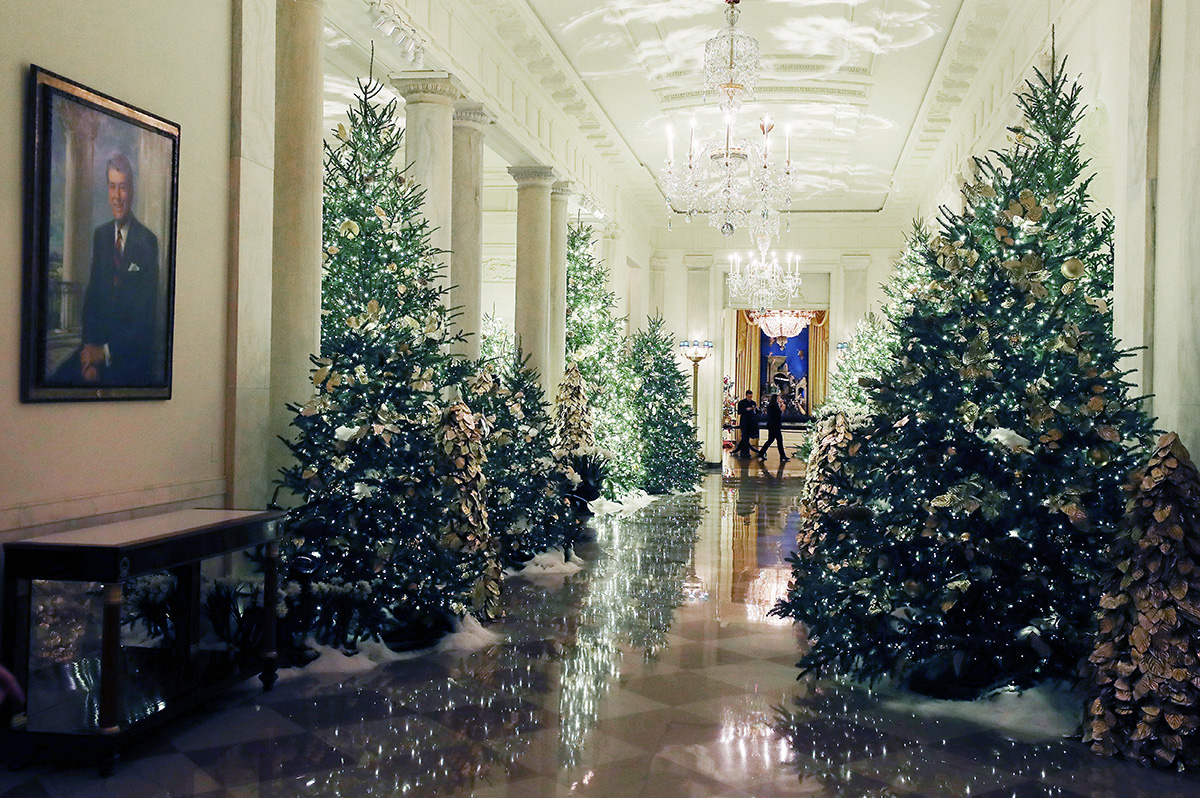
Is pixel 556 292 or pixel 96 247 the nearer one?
pixel 96 247

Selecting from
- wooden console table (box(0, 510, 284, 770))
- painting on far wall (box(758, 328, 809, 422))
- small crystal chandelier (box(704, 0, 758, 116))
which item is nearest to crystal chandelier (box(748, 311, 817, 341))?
painting on far wall (box(758, 328, 809, 422))

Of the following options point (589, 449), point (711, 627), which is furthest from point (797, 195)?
point (711, 627)

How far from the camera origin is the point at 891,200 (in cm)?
1862

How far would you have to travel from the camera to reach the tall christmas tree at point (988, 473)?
4848mm

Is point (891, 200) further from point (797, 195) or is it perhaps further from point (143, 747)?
point (143, 747)

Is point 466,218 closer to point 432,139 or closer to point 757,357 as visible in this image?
point 432,139

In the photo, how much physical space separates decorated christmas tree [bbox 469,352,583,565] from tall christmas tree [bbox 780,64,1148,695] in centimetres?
304

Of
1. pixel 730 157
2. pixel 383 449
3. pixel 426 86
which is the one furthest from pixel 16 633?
pixel 730 157

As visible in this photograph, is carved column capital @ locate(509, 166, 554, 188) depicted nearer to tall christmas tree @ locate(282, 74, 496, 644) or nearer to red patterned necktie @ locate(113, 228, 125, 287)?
tall christmas tree @ locate(282, 74, 496, 644)

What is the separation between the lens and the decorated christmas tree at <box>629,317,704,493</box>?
607 inches

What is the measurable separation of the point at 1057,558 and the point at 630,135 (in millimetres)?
10812

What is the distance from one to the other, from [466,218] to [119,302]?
5.31 m

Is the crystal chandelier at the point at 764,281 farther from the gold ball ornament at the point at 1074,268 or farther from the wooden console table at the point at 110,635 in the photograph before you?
the wooden console table at the point at 110,635

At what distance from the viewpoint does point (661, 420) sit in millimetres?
15562
